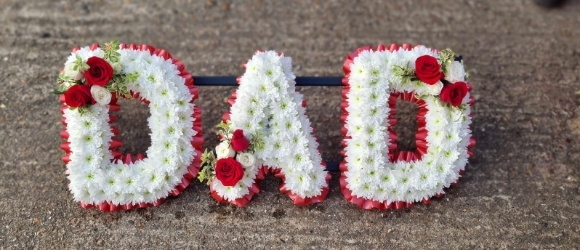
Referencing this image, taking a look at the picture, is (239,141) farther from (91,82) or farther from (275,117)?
(91,82)

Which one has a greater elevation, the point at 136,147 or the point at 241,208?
the point at 136,147

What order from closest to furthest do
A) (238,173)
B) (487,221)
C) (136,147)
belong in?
(238,173), (487,221), (136,147)

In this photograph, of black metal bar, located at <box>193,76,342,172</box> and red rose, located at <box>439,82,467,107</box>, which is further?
black metal bar, located at <box>193,76,342,172</box>

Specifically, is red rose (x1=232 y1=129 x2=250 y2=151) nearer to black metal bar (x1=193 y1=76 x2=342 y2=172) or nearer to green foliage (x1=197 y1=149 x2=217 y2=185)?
green foliage (x1=197 y1=149 x2=217 y2=185)

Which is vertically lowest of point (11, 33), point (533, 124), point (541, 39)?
point (533, 124)

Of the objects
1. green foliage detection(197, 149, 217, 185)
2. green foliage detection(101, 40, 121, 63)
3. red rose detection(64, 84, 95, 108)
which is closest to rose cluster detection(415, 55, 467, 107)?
green foliage detection(197, 149, 217, 185)

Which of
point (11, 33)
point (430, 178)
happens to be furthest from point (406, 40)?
point (11, 33)

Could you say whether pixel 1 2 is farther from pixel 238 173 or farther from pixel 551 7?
pixel 551 7
